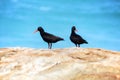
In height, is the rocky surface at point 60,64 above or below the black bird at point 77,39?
below

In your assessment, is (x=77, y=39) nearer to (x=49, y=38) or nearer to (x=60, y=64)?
(x=49, y=38)

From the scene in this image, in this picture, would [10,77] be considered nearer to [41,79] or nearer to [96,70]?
[41,79]

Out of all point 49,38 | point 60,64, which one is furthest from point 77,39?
point 60,64

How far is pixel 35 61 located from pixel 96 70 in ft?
10.8

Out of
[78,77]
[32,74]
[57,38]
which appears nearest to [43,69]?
[32,74]

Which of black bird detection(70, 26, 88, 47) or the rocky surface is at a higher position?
black bird detection(70, 26, 88, 47)

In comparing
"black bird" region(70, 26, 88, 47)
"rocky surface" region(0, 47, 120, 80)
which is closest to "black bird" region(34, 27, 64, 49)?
"black bird" region(70, 26, 88, 47)

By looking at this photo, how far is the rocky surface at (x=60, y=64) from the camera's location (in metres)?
18.7

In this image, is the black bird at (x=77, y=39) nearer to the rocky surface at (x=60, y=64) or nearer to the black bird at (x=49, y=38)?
the black bird at (x=49, y=38)

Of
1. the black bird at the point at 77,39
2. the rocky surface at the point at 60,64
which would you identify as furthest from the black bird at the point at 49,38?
the rocky surface at the point at 60,64

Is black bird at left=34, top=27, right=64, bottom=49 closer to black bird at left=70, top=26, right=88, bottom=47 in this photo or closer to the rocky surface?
black bird at left=70, top=26, right=88, bottom=47

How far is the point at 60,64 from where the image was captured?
64.5ft

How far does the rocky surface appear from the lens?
18.7 metres

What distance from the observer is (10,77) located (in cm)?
1941
